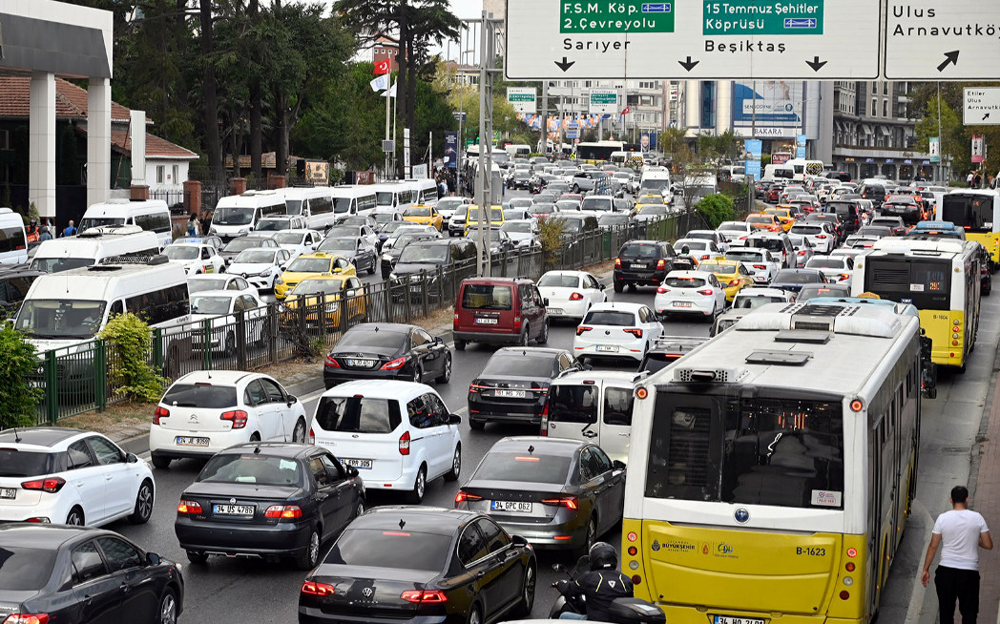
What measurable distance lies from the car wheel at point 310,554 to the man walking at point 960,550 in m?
6.38

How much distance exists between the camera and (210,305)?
31984 millimetres

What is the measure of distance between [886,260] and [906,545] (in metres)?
11.9

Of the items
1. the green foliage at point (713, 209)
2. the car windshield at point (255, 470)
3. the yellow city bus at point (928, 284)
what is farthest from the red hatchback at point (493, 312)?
the green foliage at point (713, 209)

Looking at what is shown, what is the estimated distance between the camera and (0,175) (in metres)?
63.2

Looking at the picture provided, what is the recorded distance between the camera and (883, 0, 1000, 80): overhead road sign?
22.8 metres

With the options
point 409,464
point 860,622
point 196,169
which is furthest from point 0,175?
point 860,622

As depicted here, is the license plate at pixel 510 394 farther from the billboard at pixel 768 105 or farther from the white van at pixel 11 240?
the billboard at pixel 768 105

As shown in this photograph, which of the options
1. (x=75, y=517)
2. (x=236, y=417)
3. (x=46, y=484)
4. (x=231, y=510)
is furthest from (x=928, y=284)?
(x=46, y=484)

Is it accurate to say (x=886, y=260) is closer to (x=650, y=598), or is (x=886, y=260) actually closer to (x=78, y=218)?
(x=650, y=598)

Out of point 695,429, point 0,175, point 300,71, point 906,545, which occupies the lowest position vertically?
point 906,545

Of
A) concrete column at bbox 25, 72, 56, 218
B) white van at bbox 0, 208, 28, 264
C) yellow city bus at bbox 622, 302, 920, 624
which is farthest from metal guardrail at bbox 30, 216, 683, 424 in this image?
concrete column at bbox 25, 72, 56, 218

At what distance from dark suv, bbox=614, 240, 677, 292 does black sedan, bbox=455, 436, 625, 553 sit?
28.9 metres

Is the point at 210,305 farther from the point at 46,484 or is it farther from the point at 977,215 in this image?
the point at 977,215

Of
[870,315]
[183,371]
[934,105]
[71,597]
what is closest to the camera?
[71,597]
